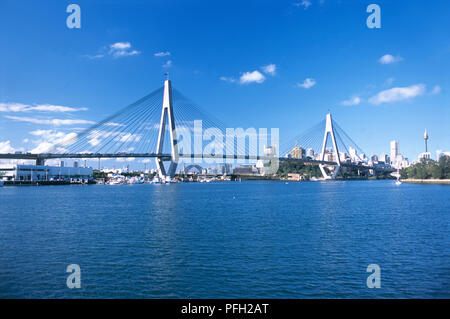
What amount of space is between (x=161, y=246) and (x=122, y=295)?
183 inches

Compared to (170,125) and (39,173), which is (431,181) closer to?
(170,125)

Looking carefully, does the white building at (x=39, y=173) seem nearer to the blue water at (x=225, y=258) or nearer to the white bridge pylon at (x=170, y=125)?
the white bridge pylon at (x=170, y=125)

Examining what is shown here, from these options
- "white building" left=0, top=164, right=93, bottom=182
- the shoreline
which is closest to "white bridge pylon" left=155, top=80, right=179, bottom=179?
"white building" left=0, top=164, right=93, bottom=182

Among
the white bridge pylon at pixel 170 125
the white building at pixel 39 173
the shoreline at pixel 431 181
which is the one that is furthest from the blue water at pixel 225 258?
the shoreline at pixel 431 181

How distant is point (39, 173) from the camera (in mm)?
82250

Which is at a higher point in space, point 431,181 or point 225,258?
point 225,258

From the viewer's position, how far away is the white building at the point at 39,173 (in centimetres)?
7569

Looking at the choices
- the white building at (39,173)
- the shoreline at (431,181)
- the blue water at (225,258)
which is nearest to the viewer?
the blue water at (225,258)

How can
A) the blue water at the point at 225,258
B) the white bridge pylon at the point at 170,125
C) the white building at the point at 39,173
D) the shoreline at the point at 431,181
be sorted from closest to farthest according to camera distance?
the blue water at the point at 225,258 < the white bridge pylon at the point at 170,125 < the shoreline at the point at 431,181 < the white building at the point at 39,173

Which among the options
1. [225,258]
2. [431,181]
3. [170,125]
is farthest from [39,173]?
[431,181]

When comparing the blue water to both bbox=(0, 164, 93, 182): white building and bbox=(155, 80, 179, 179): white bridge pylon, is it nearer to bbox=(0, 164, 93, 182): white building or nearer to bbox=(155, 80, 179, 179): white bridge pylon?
bbox=(155, 80, 179, 179): white bridge pylon

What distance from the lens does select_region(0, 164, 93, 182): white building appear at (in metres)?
75.7
